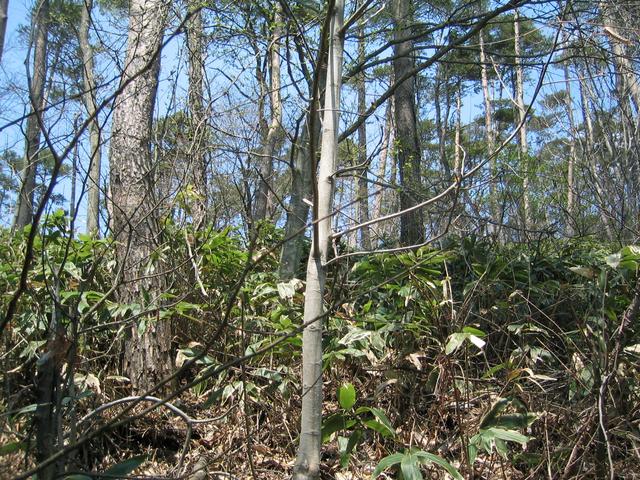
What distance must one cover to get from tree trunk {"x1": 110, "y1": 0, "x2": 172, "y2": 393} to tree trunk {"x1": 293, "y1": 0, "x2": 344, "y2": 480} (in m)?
1.50

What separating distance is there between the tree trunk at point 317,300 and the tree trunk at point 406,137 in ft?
11.6

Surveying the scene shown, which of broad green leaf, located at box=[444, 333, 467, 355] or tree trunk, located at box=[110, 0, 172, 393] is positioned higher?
tree trunk, located at box=[110, 0, 172, 393]

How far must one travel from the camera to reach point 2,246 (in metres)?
4.05

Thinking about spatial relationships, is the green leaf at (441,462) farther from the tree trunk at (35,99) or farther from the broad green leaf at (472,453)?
the tree trunk at (35,99)

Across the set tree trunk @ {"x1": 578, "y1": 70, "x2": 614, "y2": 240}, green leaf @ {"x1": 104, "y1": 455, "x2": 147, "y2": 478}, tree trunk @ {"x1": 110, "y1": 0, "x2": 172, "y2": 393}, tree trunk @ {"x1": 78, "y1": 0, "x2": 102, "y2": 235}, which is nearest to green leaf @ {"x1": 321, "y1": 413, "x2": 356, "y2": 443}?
tree trunk @ {"x1": 110, "y1": 0, "x2": 172, "y2": 393}

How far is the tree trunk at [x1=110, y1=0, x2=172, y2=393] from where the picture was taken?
365 cm

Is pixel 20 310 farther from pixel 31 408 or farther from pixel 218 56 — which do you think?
pixel 218 56

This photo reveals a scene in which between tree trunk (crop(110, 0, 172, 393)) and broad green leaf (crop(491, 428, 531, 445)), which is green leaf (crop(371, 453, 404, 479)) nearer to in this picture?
broad green leaf (crop(491, 428, 531, 445))

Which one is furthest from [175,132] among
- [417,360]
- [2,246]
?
[417,360]

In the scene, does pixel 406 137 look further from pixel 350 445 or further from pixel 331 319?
pixel 350 445

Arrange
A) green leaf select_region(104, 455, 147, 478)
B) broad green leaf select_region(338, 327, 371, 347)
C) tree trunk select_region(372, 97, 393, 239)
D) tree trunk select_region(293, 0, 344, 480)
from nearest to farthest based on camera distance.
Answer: green leaf select_region(104, 455, 147, 478)
tree trunk select_region(293, 0, 344, 480)
tree trunk select_region(372, 97, 393, 239)
broad green leaf select_region(338, 327, 371, 347)

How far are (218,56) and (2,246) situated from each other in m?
2.41

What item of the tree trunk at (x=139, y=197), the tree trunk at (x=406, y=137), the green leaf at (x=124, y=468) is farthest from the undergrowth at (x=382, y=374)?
the tree trunk at (x=406, y=137)

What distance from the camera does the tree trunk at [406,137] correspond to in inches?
233
